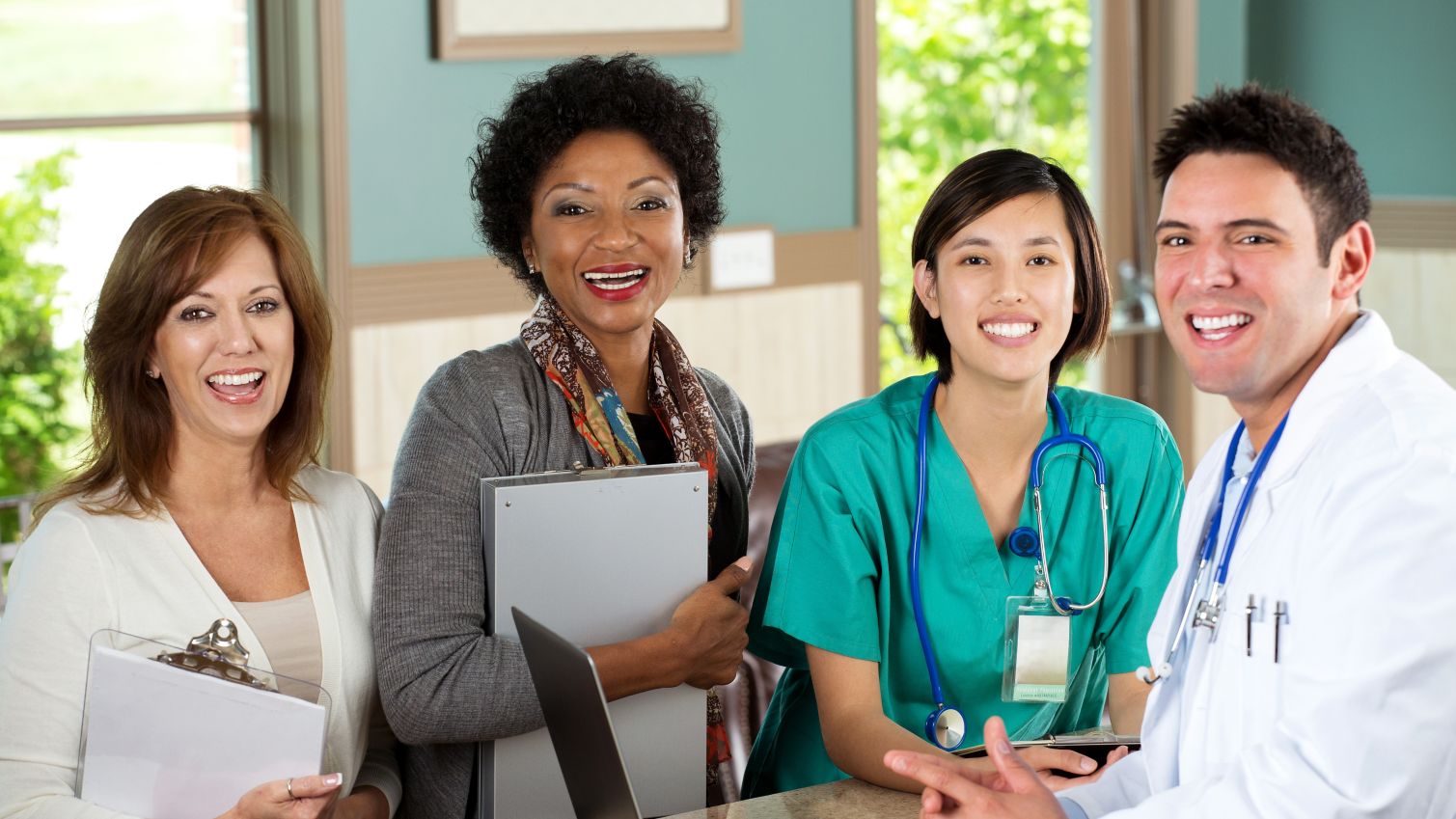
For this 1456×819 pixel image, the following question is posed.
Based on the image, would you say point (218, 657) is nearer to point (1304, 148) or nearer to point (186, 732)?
point (186, 732)

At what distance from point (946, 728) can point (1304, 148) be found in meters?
0.77

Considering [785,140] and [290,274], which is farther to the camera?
[785,140]

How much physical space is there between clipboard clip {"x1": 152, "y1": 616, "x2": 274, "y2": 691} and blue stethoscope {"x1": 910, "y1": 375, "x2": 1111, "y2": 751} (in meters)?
0.75

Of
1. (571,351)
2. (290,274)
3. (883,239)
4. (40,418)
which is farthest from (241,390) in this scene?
(883,239)

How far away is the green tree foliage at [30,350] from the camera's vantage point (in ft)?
10.2

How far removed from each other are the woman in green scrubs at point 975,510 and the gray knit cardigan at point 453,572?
29 centimetres

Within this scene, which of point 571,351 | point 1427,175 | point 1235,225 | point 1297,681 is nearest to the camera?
point 1297,681

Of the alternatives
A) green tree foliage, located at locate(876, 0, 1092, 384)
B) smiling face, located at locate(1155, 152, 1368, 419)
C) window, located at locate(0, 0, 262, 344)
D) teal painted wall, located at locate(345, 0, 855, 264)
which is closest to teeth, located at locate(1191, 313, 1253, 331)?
smiling face, located at locate(1155, 152, 1368, 419)

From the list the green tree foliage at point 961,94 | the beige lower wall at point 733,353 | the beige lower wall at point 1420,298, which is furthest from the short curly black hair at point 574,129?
the beige lower wall at point 1420,298

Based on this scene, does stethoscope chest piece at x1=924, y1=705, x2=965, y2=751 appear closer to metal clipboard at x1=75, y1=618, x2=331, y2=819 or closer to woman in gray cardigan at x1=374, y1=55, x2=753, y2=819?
woman in gray cardigan at x1=374, y1=55, x2=753, y2=819

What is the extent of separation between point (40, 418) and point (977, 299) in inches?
89.3

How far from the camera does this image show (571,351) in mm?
1863

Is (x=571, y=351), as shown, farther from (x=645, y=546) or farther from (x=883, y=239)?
(x=883, y=239)

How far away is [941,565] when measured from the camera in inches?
72.1
